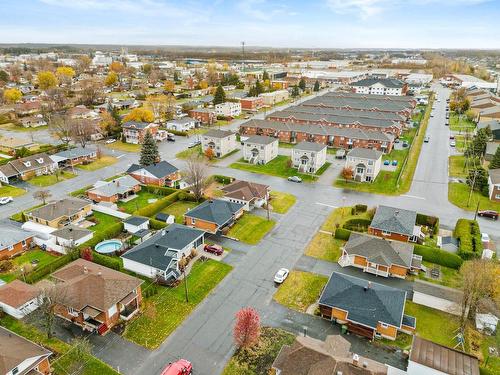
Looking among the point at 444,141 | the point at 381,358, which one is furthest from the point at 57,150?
the point at 444,141

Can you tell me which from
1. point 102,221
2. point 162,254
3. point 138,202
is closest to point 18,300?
point 162,254

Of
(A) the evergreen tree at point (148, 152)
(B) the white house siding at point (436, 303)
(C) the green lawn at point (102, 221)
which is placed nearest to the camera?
(B) the white house siding at point (436, 303)

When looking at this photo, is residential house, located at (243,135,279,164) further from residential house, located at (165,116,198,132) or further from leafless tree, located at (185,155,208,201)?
residential house, located at (165,116,198,132)

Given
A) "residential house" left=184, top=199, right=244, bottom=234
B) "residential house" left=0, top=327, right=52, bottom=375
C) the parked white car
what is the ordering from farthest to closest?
"residential house" left=184, top=199, right=244, bottom=234 → the parked white car → "residential house" left=0, top=327, right=52, bottom=375

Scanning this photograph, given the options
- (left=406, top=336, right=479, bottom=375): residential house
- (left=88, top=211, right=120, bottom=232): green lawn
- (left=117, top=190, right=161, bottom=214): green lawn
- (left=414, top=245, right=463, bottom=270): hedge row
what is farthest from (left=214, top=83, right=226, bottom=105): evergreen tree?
(left=406, top=336, right=479, bottom=375): residential house

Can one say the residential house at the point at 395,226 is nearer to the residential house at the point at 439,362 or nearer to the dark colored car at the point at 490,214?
the dark colored car at the point at 490,214

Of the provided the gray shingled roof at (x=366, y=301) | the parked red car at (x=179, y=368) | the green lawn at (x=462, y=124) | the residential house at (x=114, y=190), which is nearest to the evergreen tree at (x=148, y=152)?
the residential house at (x=114, y=190)
